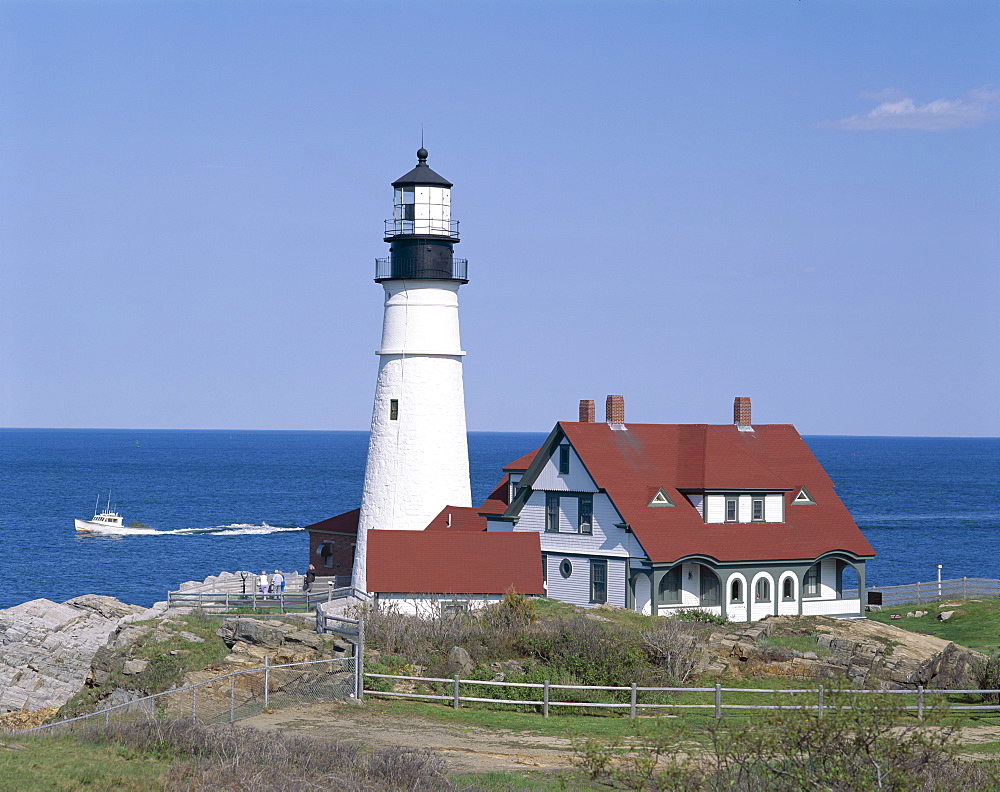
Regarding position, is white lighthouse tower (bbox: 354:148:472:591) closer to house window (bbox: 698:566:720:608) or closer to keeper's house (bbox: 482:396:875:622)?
keeper's house (bbox: 482:396:875:622)

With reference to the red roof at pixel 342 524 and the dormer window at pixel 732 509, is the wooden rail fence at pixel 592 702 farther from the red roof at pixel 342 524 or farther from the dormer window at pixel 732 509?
the red roof at pixel 342 524

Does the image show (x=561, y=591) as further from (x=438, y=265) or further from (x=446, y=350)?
(x=438, y=265)

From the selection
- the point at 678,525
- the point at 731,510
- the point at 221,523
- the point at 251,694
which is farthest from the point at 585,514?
the point at 221,523

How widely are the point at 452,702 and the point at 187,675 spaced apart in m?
6.84

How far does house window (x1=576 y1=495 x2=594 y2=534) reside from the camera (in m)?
41.1

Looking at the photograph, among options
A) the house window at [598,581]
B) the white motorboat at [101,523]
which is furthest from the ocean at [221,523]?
the house window at [598,581]

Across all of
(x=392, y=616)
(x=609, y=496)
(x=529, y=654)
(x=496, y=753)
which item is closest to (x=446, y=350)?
(x=609, y=496)

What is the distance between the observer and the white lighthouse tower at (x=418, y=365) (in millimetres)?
42375

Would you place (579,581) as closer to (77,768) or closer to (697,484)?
(697,484)

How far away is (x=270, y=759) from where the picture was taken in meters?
18.2

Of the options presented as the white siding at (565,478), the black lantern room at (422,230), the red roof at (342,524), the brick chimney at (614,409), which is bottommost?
the red roof at (342,524)

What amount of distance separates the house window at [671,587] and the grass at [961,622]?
737 centimetres

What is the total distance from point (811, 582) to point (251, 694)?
2237cm

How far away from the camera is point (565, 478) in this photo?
42.1 metres
